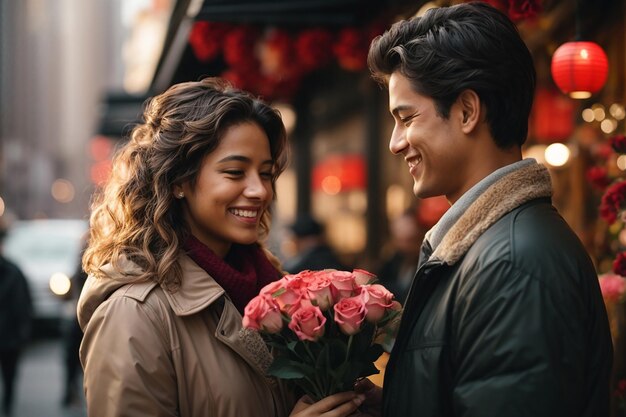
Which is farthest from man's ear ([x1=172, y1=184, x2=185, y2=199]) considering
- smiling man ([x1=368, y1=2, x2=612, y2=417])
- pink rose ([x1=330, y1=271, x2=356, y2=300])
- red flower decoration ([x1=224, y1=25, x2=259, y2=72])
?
red flower decoration ([x1=224, y1=25, x2=259, y2=72])

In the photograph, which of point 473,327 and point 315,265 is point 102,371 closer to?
point 473,327

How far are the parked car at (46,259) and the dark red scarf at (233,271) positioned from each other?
1080 centimetres

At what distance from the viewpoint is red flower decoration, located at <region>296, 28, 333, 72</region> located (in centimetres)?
755

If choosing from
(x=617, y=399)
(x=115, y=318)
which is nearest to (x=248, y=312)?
(x=115, y=318)

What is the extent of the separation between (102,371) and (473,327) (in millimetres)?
1296

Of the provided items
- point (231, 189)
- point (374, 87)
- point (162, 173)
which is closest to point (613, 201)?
point (231, 189)

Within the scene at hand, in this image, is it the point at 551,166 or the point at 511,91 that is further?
the point at 551,166

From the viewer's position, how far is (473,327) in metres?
2.16

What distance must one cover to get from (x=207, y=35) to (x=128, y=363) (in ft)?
17.4

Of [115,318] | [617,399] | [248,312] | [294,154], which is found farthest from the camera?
[294,154]

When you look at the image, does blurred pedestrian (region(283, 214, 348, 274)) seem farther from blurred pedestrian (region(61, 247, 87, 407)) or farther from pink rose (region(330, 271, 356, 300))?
pink rose (region(330, 271, 356, 300))

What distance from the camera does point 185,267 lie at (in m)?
3.06

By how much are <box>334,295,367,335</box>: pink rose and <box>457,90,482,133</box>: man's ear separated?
0.65 m

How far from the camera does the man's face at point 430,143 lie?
2.45 m
